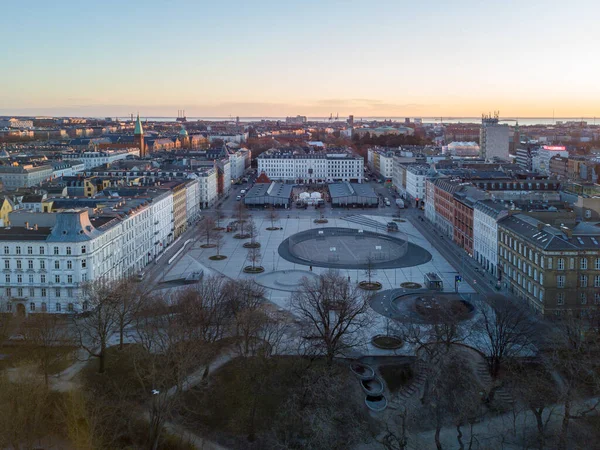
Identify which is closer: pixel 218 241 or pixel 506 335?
pixel 506 335

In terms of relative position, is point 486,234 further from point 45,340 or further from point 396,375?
point 45,340

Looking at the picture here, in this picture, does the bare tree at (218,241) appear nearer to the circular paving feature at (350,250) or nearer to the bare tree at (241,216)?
the bare tree at (241,216)

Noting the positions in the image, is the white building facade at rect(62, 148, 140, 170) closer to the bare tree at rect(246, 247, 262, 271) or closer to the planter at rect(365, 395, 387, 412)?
the bare tree at rect(246, 247, 262, 271)

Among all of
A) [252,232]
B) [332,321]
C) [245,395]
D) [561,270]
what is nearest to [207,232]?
[252,232]

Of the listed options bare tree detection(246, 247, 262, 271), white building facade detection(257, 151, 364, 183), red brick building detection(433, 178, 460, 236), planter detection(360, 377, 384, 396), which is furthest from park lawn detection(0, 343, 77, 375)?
white building facade detection(257, 151, 364, 183)

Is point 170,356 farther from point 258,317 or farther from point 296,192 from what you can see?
point 296,192

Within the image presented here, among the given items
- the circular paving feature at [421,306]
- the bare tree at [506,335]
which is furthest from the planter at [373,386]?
the bare tree at [506,335]
